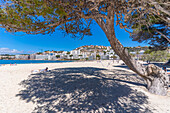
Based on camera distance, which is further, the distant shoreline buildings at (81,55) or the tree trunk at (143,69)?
the distant shoreline buildings at (81,55)

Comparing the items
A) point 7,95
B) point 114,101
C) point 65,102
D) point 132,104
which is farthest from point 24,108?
point 132,104

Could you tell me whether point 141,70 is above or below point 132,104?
above

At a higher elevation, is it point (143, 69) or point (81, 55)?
point (81, 55)

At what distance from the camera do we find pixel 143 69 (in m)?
3.84

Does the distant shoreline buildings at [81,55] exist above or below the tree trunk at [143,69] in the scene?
above

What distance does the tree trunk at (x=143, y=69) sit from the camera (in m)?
3.37

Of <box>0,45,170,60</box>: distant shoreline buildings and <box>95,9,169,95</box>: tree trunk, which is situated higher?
<box>0,45,170,60</box>: distant shoreline buildings

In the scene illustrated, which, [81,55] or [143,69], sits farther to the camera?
[81,55]

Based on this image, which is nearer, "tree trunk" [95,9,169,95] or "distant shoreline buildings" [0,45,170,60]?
"tree trunk" [95,9,169,95]

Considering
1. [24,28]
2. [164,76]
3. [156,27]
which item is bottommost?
[164,76]

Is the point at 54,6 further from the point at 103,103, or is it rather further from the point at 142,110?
the point at 142,110

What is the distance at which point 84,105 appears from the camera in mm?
2885

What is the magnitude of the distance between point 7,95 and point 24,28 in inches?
123

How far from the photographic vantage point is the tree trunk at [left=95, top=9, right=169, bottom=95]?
11.1 ft
